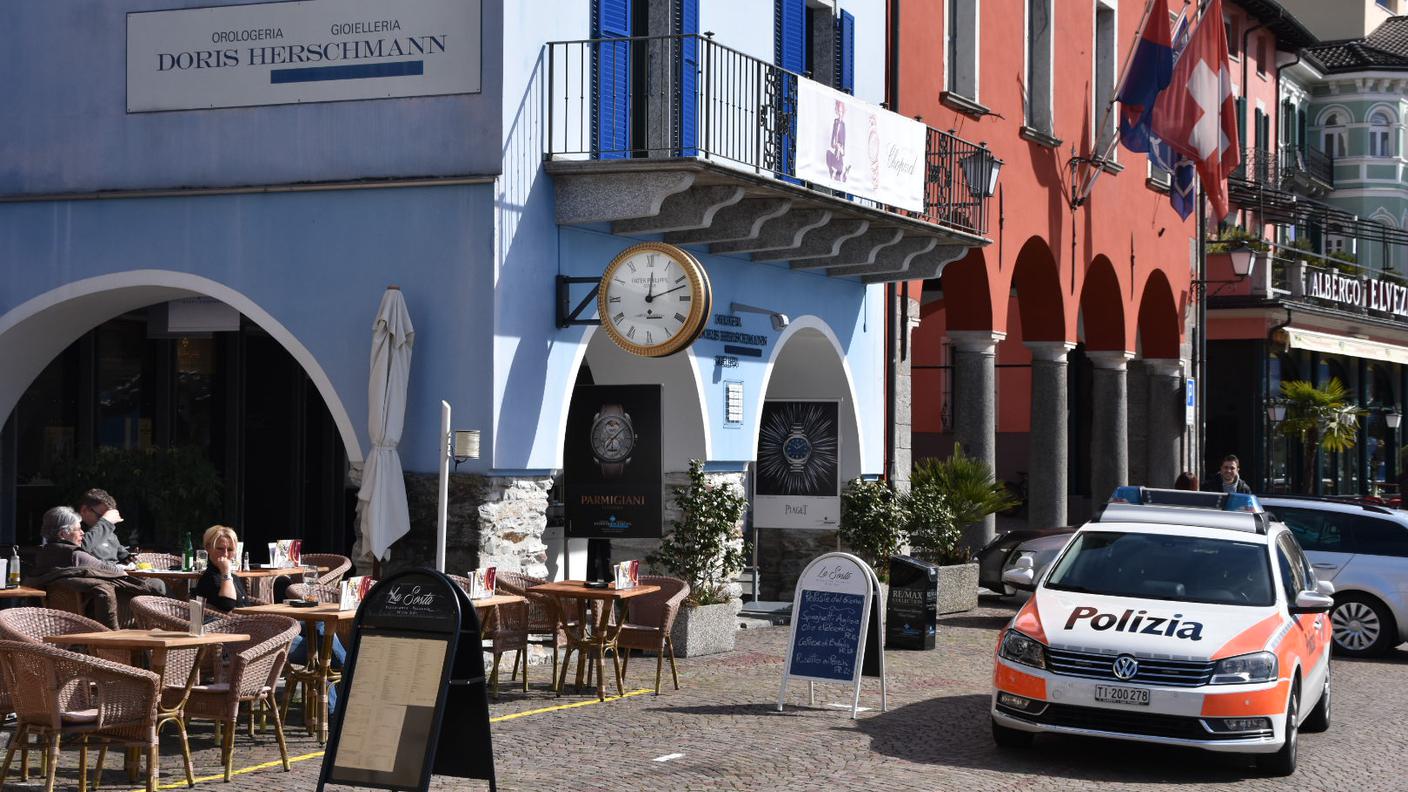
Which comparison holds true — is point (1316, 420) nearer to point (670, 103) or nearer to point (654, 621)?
point (670, 103)

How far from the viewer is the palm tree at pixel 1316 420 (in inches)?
1409

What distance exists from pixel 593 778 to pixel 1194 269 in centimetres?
2537

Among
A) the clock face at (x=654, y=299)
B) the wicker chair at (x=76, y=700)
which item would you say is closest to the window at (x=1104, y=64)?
the clock face at (x=654, y=299)

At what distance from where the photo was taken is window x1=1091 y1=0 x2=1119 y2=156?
28609 mm

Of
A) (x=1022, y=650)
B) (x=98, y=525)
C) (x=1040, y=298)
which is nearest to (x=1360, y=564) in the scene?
(x=1022, y=650)

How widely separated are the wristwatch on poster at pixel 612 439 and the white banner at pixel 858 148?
2710 mm

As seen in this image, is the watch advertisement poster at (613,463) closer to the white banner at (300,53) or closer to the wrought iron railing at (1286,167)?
the white banner at (300,53)

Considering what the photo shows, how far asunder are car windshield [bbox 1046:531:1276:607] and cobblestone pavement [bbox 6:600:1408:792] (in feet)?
3.30

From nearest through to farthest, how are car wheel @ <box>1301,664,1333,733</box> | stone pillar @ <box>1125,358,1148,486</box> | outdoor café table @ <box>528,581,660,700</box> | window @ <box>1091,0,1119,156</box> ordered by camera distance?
1. car wheel @ <box>1301,664,1333,733</box>
2. outdoor café table @ <box>528,581,660,700</box>
3. window @ <box>1091,0,1119,156</box>
4. stone pillar @ <box>1125,358,1148,486</box>

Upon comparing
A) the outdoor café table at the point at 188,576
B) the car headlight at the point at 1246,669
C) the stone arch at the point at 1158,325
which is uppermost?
the stone arch at the point at 1158,325

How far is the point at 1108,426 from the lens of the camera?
3003 centimetres

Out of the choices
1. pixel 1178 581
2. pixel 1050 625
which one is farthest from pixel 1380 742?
pixel 1050 625

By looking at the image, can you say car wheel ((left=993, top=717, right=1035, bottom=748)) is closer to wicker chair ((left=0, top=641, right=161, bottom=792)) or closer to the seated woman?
the seated woman

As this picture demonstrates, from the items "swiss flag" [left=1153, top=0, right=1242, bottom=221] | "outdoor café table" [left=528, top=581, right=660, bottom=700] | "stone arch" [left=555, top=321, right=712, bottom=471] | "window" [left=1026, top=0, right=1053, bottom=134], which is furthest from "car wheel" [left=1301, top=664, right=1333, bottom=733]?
"swiss flag" [left=1153, top=0, right=1242, bottom=221]
